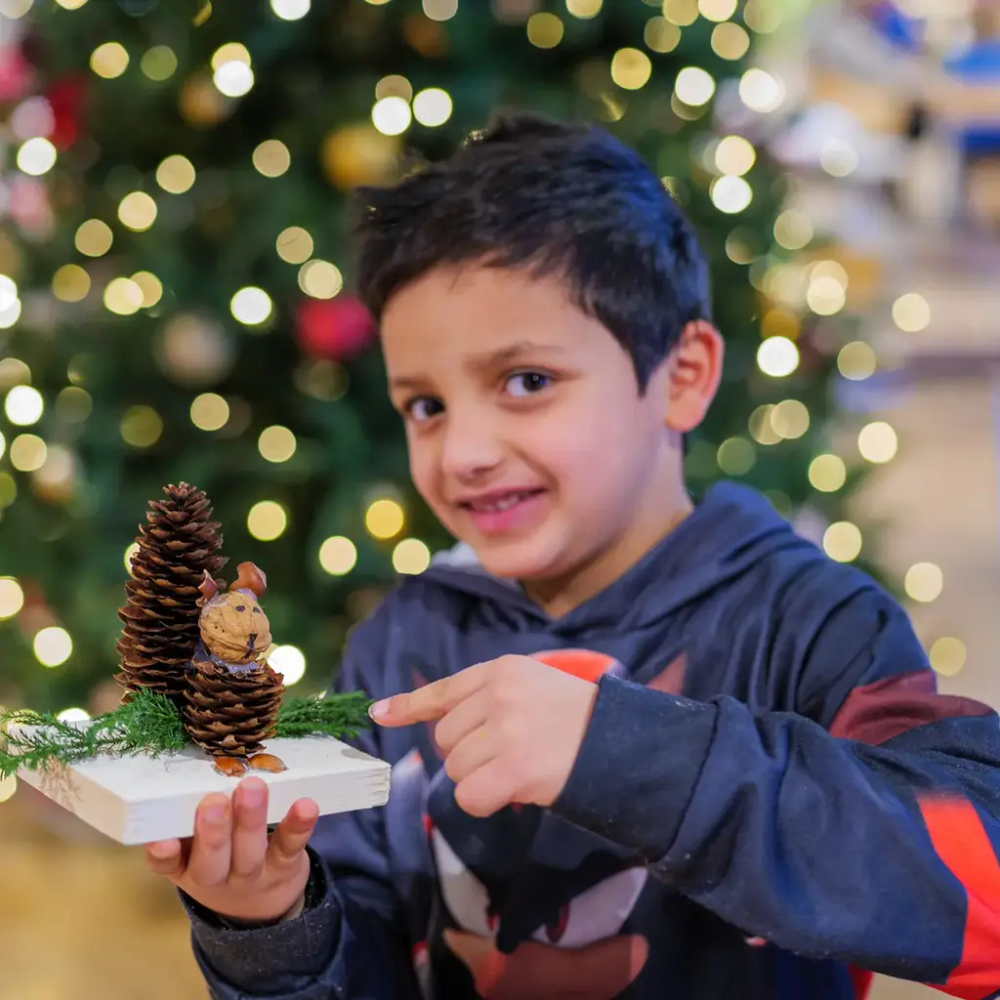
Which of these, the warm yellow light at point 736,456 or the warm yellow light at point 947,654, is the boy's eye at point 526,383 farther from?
the warm yellow light at point 947,654

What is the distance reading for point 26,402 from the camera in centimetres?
179

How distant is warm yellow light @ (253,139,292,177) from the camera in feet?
5.90

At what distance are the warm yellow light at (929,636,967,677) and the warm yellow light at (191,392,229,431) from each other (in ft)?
4.55

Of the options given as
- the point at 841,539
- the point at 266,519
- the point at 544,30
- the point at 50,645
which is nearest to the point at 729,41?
the point at 544,30

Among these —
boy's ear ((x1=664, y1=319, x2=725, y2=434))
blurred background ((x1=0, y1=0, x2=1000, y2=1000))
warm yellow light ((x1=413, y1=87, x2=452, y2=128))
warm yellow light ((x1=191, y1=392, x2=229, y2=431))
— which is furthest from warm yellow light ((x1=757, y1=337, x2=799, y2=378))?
boy's ear ((x1=664, y1=319, x2=725, y2=434))

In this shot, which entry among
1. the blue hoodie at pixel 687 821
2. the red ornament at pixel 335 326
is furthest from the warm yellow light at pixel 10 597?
the blue hoodie at pixel 687 821

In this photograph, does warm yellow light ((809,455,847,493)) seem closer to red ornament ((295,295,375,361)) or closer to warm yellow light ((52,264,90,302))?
red ornament ((295,295,375,361))

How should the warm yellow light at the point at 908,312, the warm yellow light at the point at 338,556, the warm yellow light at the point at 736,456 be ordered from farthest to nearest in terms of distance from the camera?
the warm yellow light at the point at 908,312 → the warm yellow light at the point at 736,456 → the warm yellow light at the point at 338,556

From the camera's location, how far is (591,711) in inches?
23.9

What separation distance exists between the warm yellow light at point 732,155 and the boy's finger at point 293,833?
5.04ft

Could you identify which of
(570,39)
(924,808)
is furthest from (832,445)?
(924,808)

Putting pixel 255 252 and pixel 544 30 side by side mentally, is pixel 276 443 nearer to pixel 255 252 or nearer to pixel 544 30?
pixel 255 252

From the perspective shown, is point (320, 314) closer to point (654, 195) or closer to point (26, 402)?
point (26, 402)

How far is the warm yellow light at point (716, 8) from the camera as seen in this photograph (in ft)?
6.30
